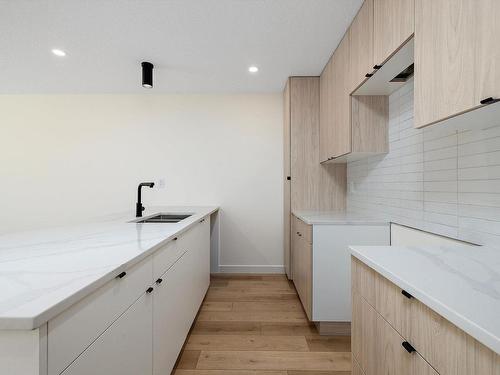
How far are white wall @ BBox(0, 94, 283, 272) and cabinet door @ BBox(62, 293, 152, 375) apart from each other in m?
2.33

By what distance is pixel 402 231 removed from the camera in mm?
1793

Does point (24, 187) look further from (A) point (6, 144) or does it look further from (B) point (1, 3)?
(B) point (1, 3)

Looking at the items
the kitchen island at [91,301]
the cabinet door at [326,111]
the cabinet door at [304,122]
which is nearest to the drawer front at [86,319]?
the kitchen island at [91,301]

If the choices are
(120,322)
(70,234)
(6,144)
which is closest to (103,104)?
(6,144)

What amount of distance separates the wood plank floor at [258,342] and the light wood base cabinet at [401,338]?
74 centimetres

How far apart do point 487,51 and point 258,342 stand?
2.06 m

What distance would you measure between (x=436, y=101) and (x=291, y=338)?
183 centimetres

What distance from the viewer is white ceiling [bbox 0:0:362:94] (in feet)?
5.95

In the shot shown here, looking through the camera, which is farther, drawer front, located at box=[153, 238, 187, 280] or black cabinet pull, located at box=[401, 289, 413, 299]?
drawer front, located at box=[153, 238, 187, 280]

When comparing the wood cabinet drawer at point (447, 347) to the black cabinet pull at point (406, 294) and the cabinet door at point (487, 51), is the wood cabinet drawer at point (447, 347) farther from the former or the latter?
the cabinet door at point (487, 51)

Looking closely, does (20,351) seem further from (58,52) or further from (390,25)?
(58,52)

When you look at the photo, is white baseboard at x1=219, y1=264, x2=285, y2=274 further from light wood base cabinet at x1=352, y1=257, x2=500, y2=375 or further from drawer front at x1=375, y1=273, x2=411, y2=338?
drawer front at x1=375, y1=273, x2=411, y2=338

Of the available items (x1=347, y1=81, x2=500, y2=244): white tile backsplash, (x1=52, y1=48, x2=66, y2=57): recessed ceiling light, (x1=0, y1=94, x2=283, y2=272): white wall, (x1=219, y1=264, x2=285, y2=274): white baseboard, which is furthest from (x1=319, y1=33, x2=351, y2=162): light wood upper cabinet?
(x1=52, y1=48, x2=66, y2=57): recessed ceiling light

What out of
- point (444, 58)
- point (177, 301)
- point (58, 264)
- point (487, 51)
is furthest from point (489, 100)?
point (177, 301)
